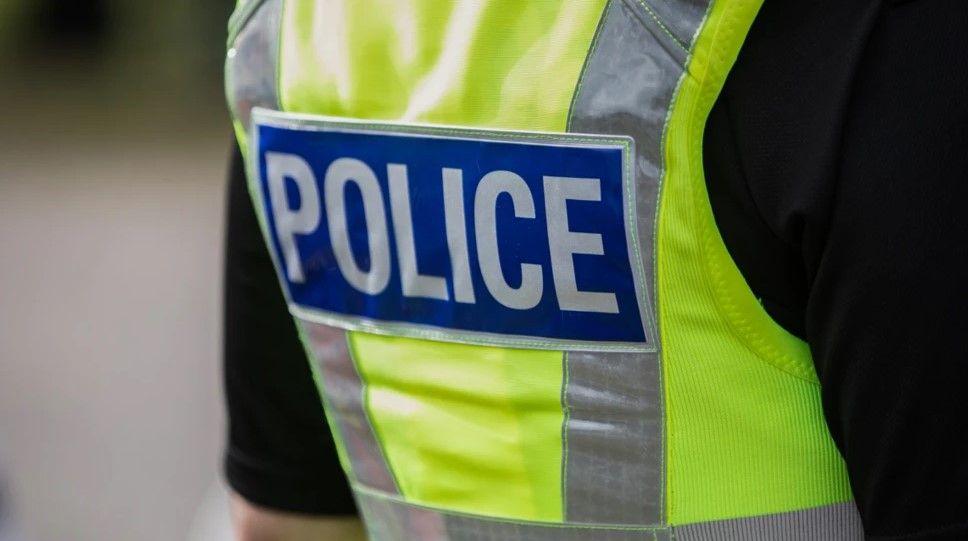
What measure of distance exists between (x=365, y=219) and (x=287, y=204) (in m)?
0.09

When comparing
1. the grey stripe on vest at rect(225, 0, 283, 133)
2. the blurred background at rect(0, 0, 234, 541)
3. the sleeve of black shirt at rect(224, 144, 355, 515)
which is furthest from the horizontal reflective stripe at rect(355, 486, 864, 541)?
the blurred background at rect(0, 0, 234, 541)

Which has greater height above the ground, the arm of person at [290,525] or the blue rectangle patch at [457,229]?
the blue rectangle patch at [457,229]

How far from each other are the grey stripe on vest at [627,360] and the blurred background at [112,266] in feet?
6.26

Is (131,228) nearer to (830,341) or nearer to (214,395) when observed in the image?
(214,395)

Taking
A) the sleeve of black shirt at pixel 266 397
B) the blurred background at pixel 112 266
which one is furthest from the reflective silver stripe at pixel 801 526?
the blurred background at pixel 112 266

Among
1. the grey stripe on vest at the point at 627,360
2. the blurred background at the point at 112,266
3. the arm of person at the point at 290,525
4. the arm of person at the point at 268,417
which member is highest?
the grey stripe on vest at the point at 627,360

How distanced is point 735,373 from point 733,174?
5.9 inches

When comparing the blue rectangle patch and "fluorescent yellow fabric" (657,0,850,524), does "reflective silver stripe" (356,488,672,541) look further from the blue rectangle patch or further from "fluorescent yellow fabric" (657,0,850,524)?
the blue rectangle patch

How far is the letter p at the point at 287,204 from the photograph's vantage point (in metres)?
1.08

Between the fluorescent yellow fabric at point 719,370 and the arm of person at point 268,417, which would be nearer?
the fluorescent yellow fabric at point 719,370

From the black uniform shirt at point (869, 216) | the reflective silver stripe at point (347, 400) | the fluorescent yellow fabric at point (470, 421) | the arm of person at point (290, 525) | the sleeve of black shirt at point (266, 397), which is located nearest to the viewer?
the black uniform shirt at point (869, 216)

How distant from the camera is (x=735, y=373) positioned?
3.05ft

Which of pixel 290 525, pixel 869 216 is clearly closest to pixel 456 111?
pixel 869 216

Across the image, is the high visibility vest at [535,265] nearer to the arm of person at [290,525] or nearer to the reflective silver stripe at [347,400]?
the reflective silver stripe at [347,400]
